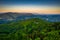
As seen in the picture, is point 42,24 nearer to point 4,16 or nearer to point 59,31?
point 59,31

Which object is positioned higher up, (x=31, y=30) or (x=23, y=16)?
(x=23, y=16)

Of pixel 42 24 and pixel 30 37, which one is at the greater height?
pixel 42 24

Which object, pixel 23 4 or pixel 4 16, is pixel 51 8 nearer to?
pixel 23 4

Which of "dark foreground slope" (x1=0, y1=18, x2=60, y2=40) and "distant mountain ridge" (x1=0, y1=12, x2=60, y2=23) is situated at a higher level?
"distant mountain ridge" (x1=0, y1=12, x2=60, y2=23)

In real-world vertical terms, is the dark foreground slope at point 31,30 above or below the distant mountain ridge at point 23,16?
below

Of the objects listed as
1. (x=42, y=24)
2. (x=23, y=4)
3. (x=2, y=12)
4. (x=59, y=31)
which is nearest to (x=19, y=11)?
(x=23, y=4)

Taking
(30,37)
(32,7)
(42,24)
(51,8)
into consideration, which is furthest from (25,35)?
(51,8)

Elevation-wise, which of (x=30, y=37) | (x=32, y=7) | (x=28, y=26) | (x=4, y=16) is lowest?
(x=30, y=37)
